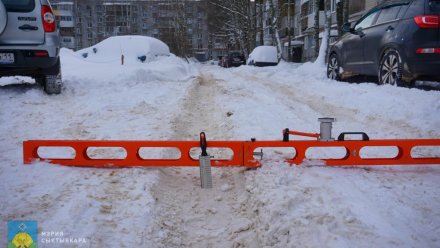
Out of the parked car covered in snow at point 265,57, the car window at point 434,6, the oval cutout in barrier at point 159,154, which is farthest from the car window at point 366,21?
the parked car covered in snow at point 265,57

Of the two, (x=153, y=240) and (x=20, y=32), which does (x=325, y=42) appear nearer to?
(x=20, y=32)

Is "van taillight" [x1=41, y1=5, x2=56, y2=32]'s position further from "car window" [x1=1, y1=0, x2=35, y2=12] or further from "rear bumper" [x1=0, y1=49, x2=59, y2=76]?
"rear bumper" [x1=0, y1=49, x2=59, y2=76]

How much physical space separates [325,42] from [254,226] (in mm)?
13097

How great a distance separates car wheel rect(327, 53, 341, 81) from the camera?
30.0ft

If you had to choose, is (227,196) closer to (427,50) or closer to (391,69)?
(427,50)

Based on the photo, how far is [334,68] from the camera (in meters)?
9.38

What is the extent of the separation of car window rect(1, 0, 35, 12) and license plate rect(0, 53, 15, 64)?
0.76 metres

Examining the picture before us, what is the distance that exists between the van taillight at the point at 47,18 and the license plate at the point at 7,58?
777mm

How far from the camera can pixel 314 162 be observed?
3053 mm

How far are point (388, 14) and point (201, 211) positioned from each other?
20.6 ft

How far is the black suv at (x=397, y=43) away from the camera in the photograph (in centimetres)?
567

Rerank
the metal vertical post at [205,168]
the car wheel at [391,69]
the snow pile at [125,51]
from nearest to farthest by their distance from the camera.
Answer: the metal vertical post at [205,168] < the car wheel at [391,69] < the snow pile at [125,51]

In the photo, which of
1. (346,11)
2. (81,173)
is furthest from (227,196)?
(346,11)

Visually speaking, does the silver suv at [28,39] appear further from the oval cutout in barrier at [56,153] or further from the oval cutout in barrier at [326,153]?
the oval cutout in barrier at [326,153]
